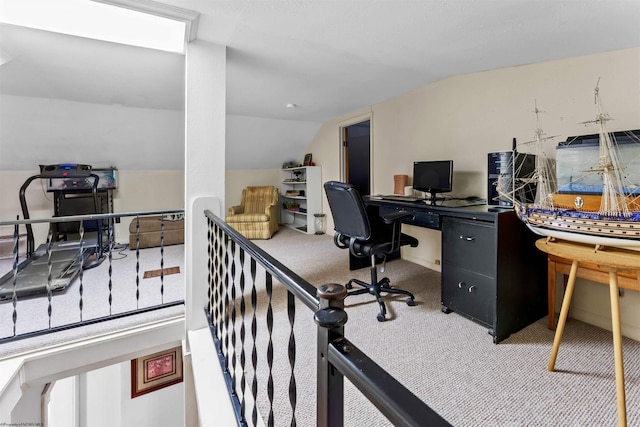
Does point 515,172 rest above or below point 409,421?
above

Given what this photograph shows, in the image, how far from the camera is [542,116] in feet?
8.09

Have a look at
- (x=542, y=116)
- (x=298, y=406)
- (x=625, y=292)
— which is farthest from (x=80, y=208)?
(x=625, y=292)

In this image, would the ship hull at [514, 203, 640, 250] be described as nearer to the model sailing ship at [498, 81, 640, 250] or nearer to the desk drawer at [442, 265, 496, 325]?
the model sailing ship at [498, 81, 640, 250]

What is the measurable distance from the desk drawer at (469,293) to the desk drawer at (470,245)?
2.3 inches

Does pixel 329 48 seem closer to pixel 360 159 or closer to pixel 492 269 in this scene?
pixel 492 269

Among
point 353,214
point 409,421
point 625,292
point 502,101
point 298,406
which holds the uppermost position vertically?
point 502,101

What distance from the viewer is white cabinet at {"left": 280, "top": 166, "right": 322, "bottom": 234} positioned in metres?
5.67

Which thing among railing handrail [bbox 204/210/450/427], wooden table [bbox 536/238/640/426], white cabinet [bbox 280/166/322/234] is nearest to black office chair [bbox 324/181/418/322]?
wooden table [bbox 536/238/640/426]

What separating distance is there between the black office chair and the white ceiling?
1.12 metres

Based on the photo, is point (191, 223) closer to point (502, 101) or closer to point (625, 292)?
point (502, 101)

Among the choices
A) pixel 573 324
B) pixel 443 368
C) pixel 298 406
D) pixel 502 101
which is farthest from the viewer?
pixel 502 101

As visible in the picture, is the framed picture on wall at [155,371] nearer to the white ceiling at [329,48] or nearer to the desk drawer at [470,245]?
the white ceiling at [329,48]

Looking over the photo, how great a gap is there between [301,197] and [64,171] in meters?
3.57

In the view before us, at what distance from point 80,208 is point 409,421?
516 centimetres
